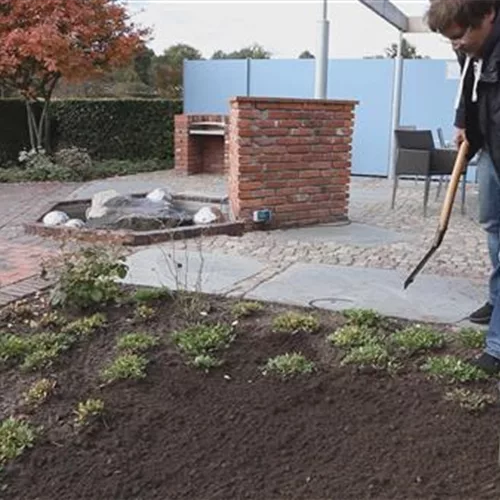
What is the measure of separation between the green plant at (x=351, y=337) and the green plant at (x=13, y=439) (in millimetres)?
1266

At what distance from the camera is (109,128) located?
12.4 m

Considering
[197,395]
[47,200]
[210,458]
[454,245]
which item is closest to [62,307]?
[197,395]

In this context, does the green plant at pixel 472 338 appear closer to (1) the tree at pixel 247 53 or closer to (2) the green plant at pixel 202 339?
(2) the green plant at pixel 202 339

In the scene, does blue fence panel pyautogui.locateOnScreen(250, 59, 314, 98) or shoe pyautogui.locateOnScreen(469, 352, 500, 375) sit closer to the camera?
shoe pyautogui.locateOnScreen(469, 352, 500, 375)

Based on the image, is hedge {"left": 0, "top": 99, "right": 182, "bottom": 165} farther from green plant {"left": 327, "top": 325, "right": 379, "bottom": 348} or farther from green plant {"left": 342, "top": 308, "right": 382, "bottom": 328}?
green plant {"left": 327, "top": 325, "right": 379, "bottom": 348}

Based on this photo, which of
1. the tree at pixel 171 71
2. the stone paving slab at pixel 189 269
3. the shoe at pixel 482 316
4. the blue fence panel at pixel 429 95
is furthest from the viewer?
the tree at pixel 171 71

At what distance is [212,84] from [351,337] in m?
10.3

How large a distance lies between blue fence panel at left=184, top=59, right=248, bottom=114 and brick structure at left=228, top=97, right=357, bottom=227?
6.41 metres

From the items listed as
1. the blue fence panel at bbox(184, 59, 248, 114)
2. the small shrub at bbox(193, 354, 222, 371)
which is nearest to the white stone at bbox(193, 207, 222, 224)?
the small shrub at bbox(193, 354, 222, 371)

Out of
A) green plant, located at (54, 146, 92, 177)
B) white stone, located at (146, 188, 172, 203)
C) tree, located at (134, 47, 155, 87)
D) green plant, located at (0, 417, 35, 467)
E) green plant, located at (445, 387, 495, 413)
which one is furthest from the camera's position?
tree, located at (134, 47, 155, 87)

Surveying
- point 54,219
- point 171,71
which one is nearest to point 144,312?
point 54,219

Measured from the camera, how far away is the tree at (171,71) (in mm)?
15883

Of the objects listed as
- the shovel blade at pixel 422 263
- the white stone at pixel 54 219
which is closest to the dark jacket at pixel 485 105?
the shovel blade at pixel 422 263

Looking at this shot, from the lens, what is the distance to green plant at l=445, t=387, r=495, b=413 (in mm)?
2500
